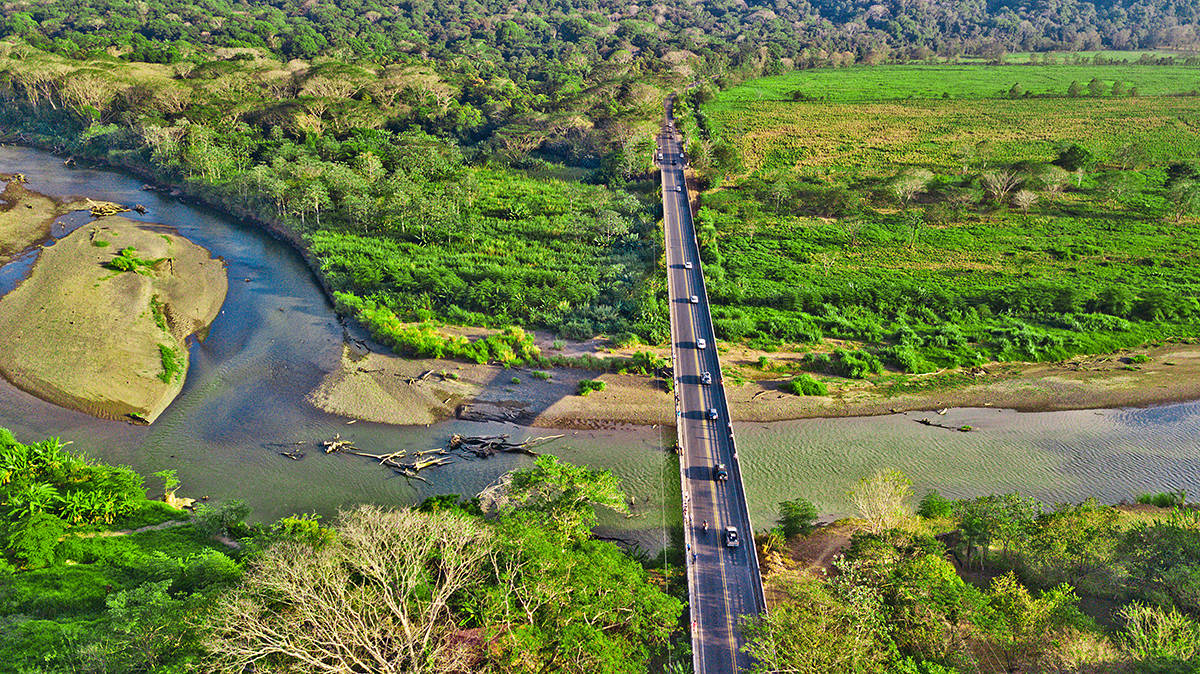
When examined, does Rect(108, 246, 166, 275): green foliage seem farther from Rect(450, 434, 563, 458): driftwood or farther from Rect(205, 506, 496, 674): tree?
Rect(205, 506, 496, 674): tree

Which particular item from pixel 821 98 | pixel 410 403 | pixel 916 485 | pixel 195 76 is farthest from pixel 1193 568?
pixel 195 76

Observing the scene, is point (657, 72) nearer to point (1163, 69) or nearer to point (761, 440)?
point (1163, 69)

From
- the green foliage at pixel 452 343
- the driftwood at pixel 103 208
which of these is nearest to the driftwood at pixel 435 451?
the green foliage at pixel 452 343

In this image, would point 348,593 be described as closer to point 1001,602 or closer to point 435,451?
point 435,451

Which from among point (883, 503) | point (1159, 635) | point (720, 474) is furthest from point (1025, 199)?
point (1159, 635)

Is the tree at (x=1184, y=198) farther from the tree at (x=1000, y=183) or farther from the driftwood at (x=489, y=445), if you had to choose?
the driftwood at (x=489, y=445)
